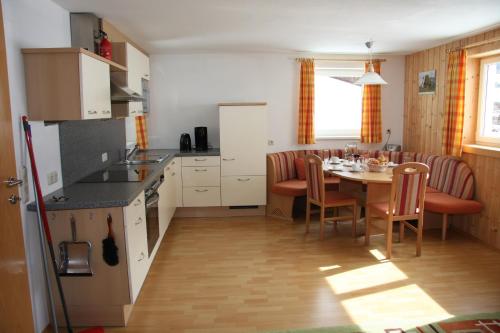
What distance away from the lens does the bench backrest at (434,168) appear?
4.29 meters

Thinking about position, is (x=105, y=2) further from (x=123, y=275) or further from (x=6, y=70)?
(x=123, y=275)

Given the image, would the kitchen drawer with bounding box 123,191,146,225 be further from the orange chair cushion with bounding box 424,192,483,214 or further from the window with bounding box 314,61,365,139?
the window with bounding box 314,61,365,139

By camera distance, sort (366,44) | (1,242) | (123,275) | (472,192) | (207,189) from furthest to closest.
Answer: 1. (207,189)
2. (366,44)
3. (472,192)
4. (123,275)
5. (1,242)

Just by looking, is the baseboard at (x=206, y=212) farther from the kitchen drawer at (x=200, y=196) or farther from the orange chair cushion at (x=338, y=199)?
the orange chair cushion at (x=338, y=199)

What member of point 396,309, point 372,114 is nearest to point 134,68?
point 396,309

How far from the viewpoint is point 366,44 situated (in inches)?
183

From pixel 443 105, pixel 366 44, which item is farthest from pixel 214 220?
pixel 443 105

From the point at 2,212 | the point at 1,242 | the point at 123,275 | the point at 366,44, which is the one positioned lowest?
the point at 123,275

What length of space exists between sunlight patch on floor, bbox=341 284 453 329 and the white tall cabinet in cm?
242

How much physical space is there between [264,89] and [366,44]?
62.2 inches

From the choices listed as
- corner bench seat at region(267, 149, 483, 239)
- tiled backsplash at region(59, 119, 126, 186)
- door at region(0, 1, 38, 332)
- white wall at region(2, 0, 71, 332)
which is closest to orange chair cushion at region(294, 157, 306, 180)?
corner bench seat at region(267, 149, 483, 239)

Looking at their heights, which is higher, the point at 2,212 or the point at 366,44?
the point at 366,44

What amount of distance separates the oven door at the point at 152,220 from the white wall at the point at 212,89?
2181mm

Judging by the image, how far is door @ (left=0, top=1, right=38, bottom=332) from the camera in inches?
84.3
